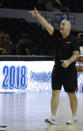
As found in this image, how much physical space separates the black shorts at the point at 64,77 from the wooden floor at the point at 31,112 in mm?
677

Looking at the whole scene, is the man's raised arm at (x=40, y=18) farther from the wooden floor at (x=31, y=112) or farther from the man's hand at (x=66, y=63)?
the wooden floor at (x=31, y=112)

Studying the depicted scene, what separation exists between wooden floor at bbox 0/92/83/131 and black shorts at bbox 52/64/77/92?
0.68 meters

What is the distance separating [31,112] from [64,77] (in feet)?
5.99

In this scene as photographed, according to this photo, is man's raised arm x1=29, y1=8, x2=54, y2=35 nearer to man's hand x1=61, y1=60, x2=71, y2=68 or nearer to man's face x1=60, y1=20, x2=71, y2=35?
man's face x1=60, y1=20, x2=71, y2=35

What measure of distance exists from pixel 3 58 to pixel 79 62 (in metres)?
2.53

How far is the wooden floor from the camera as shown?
26.7 ft

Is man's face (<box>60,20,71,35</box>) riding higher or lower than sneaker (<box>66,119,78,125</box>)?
higher

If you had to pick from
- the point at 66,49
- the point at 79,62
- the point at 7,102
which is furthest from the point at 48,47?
the point at 66,49

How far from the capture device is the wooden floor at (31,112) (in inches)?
321

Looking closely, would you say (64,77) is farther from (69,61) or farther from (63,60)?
(69,61)

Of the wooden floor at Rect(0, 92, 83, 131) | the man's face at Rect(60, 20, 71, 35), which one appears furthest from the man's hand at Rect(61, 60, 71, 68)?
the wooden floor at Rect(0, 92, 83, 131)

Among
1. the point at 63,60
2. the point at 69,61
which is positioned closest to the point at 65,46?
the point at 63,60

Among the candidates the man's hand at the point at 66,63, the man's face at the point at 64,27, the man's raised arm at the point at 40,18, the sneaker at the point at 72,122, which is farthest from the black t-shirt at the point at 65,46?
the sneaker at the point at 72,122

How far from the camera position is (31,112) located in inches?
399
